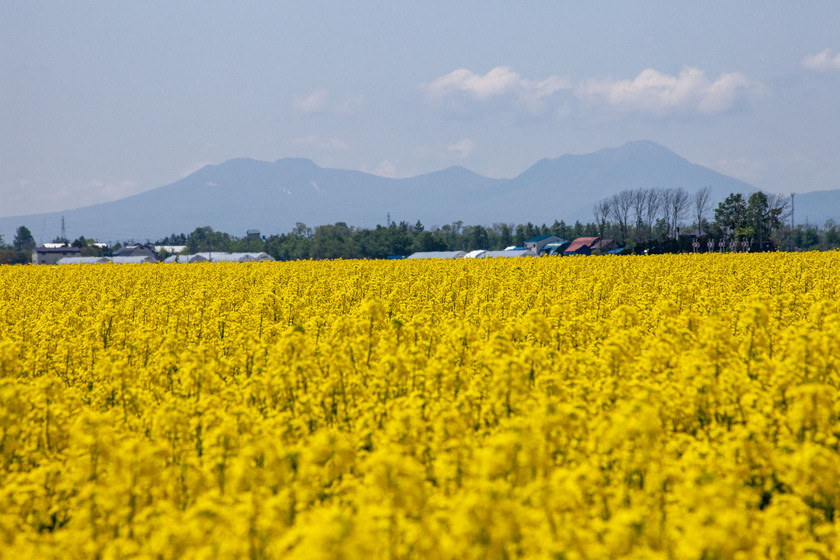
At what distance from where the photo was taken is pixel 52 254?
164 m

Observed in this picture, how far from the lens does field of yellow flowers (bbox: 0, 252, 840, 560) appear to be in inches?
191

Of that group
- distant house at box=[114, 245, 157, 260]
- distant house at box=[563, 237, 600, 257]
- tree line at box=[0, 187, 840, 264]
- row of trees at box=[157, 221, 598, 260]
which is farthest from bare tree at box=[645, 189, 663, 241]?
distant house at box=[114, 245, 157, 260]

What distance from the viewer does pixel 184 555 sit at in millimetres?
4969

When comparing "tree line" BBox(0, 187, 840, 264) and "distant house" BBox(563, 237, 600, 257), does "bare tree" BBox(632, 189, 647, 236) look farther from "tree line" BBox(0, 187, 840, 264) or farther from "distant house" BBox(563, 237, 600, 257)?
"distant house" BBox(563, 237, 600, 257)

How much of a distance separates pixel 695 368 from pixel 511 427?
12.7 feet

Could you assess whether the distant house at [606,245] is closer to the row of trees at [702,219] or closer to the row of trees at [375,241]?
the row of trees at [702,219]

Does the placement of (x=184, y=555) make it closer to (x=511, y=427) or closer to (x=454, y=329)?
(x=511, y=427)

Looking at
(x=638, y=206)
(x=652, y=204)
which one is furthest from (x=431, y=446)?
(x=652, y=204)

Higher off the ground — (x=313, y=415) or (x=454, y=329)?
(x=454, y=329)

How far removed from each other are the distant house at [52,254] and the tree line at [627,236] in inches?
107

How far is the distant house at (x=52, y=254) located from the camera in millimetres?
160000

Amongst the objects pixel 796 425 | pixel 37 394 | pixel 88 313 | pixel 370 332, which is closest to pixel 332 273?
pixel 88 313

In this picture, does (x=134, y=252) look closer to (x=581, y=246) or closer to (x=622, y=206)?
(x=581, y=246)

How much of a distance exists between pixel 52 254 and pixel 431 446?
7210 inches
